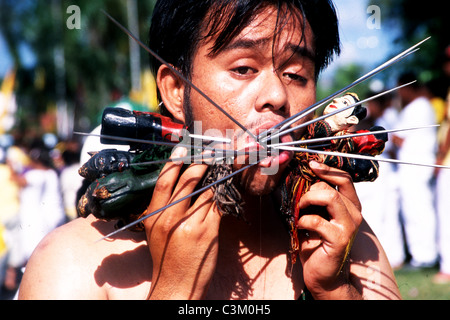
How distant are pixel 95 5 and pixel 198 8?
16865 mm

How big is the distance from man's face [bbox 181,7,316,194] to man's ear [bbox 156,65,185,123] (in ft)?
0.70

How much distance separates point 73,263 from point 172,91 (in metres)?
0.82

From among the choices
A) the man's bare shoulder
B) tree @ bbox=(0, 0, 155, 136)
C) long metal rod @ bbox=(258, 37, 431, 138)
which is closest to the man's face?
long metal rod @ bbox=(258, 37, 431, 138)

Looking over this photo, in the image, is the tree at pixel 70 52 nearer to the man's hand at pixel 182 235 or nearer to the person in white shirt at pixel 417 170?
the person in white shirt at pixel 417 170

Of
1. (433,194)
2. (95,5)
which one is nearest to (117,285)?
(433,194)

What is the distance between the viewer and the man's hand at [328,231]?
1.61 meters

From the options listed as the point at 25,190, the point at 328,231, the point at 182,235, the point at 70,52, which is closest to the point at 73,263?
the point at 182,235

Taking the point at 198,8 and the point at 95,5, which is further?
the point at 95,5

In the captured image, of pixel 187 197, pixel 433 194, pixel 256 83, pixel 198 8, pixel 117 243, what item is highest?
pixel 198 8

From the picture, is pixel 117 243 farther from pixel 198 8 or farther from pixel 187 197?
pixel 198 8

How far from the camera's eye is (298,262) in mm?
2010

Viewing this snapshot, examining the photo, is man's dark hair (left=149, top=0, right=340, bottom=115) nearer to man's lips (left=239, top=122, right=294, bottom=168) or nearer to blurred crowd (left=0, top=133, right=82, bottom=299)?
man's lips (left=239, top=122, right=294, bottom=168)

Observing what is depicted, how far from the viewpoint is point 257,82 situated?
5.51 ft

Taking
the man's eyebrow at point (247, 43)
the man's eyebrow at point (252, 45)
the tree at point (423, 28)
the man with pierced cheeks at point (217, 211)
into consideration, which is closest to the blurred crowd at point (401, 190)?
the man with pierced cheeks at point (217, 211)
